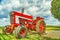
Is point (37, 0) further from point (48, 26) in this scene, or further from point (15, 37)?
point (15, 37)

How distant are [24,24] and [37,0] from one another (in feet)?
1.17

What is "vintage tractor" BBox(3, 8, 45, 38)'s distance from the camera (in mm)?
2761

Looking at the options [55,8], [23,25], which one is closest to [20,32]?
[23,25]

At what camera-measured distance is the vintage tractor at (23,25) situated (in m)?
2.76

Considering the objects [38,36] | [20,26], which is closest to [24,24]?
[20,26]

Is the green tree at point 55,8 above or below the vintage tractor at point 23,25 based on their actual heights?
above

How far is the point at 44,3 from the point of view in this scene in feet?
9.26

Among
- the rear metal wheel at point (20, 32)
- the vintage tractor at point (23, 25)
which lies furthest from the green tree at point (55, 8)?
the rear metal wheel at point (20, 32)

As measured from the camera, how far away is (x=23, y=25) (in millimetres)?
2783

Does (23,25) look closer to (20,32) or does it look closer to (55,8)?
(20,32)

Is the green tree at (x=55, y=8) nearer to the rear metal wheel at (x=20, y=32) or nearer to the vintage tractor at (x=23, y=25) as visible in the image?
the vintage tractor at (x=23, y=25)

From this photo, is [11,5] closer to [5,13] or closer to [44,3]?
[5,13]

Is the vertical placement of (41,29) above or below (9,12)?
below

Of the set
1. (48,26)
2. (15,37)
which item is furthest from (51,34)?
(15,37)
